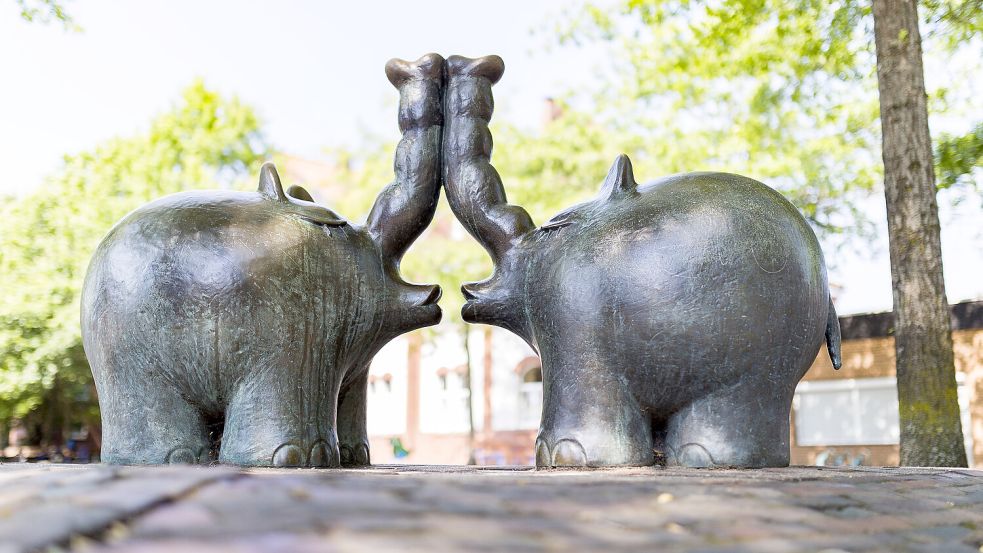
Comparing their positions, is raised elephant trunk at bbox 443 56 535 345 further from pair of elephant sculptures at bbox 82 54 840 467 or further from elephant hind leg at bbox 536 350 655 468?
elephant hind leg at bbox 536 350 655 468

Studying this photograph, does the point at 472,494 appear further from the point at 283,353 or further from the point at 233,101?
the point at 233,101

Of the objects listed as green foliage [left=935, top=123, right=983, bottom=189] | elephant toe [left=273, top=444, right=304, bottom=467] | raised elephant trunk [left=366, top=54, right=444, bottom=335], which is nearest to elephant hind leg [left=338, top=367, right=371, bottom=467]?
raised elephant trunk [left=366, top=54, right=444, bottom=335]

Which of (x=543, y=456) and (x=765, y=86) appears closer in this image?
(x=543, y=456)

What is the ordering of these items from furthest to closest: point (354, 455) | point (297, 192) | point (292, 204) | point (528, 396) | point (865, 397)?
point (528, 396), point (865, 397), point (297, 192), point (354, 455), point (292, 204)

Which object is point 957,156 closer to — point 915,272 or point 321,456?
point 915,272

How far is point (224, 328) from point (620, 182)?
1174mm

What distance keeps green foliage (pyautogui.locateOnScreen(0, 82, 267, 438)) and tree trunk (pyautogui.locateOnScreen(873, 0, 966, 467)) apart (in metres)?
11.7

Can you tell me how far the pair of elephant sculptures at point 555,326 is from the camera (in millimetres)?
2281

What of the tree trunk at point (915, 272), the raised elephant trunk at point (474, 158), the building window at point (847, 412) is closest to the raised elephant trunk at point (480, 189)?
the raised elephant trunk at point (474, 158)

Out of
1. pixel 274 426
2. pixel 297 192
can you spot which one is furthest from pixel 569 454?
pixel 297 192

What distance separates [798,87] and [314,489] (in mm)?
7797

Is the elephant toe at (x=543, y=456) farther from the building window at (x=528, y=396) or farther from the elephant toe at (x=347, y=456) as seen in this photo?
the building window at (x=528, y=396)

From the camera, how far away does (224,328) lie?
2.28 m

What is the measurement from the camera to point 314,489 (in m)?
0.99
